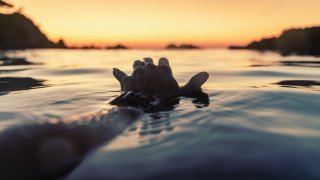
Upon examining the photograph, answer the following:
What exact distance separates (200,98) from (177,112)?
1.31 metres

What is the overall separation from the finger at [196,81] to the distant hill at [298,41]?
38321 millimetres

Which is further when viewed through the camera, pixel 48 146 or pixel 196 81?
pixel 196 81

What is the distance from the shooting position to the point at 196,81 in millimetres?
6066

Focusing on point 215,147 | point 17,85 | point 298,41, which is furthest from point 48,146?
point 298,41

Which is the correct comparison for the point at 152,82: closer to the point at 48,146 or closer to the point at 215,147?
the point at 215,147

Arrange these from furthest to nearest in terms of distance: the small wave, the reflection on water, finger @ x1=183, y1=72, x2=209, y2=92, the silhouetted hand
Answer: the reflection on water
finger @ x1=183, y1=72, x2=209, y2=92
the silhouetted hand
the small wave

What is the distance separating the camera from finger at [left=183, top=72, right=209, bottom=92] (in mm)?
5926

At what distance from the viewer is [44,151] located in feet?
8.93

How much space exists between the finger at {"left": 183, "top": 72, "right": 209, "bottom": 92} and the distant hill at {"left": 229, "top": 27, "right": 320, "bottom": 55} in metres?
38.3

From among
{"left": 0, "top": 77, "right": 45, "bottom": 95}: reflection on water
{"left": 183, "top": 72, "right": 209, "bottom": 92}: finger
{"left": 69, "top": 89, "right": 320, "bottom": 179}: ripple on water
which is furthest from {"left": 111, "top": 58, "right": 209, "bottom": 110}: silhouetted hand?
{"left": 0, "top": 77, "right": 45, "bottom": 95}: reflection on water

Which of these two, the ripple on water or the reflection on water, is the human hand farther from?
the reflection on water

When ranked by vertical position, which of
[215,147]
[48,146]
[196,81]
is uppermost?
[196,81]

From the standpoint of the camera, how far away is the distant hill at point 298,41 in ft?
161

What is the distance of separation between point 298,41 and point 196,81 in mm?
59567
